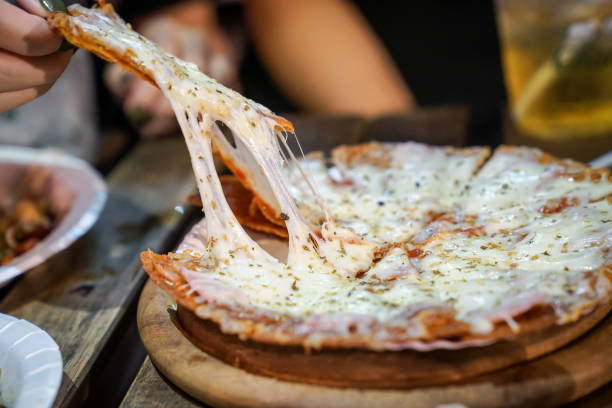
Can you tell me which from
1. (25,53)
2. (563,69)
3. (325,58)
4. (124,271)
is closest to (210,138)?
(25,53)

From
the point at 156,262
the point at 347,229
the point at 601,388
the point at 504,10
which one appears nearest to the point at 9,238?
the point at 156,262

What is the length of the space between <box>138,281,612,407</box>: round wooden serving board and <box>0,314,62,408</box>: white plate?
226mm

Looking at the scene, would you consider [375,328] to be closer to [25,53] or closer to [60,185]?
[25,53]

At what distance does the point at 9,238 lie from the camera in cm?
195

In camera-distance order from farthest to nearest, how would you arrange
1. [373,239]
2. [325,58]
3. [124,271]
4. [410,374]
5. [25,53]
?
[325,58]
[124,271]
[373,239]
[25,53]
[410,374]

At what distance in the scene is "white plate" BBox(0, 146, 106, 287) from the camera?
5.92ft

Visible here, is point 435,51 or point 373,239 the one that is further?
point 435,51

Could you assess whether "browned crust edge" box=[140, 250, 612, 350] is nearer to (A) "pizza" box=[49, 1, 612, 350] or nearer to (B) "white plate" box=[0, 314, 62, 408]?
(A) "pizza" box=[49, 1, 612, 350]

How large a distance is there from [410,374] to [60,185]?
150 centimetres

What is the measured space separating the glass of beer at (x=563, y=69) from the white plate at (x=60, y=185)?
173 centimetres

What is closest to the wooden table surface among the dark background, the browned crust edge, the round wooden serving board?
the round wooden serving board

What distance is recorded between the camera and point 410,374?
1075mm

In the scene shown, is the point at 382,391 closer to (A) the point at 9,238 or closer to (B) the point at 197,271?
(B) the point at 197,271

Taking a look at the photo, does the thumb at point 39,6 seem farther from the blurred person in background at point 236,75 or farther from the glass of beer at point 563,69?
the glass of beer at point 563,69
